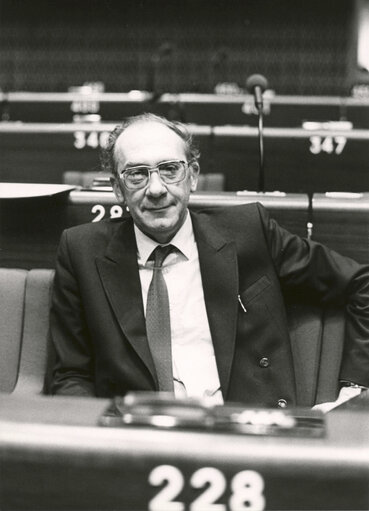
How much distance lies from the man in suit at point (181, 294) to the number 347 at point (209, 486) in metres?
0.97

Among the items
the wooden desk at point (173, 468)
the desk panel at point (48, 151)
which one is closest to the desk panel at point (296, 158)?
the desk panel at point (48, 151)

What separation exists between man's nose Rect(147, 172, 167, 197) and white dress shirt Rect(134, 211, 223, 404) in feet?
0.42

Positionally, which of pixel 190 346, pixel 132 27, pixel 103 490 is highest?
pixel 132 27

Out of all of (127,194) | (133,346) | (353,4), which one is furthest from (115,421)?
(353,4)

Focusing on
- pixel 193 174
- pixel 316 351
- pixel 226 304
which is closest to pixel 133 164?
pixel 193 174

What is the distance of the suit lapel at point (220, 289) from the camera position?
66.7 inches

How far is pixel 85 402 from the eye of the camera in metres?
0.80

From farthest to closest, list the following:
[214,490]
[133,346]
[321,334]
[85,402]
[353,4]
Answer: [353,4], [321,334], [133,346], [85,402], [214,490]

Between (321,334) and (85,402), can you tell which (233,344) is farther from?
(85,402)

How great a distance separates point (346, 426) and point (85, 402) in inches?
10.3

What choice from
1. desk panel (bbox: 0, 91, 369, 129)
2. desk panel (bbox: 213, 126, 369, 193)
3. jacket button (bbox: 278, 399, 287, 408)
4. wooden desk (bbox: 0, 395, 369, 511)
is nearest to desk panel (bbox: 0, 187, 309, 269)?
jacket button (bbox: 278, 399, 287, 408)

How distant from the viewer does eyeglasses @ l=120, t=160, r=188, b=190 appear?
1738 millimetres

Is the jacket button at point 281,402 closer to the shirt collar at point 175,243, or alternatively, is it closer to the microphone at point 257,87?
the shirt collar at point 175,243

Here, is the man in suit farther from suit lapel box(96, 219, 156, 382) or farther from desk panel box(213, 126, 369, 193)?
desk panel box(213, 126, 369, 193)
